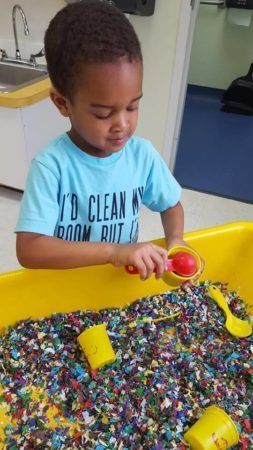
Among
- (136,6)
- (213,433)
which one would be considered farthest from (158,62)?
(213,433)

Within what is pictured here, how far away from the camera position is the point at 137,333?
90 centimetres

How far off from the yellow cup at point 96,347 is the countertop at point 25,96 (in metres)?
1.09

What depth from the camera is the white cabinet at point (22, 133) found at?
64.4 inches

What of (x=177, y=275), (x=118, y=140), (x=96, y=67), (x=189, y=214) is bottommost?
(x=189, y=214)

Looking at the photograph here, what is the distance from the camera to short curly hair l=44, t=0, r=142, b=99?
1.80ft

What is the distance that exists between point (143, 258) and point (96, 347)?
27 cm

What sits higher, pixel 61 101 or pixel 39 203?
pixel 61 101

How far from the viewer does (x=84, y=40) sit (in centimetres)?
55

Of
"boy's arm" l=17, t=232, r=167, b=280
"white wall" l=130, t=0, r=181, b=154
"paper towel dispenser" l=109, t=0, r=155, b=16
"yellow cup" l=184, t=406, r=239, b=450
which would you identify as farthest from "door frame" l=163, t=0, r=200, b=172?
"yellow cup" l=184, t=406, r=239, b=450

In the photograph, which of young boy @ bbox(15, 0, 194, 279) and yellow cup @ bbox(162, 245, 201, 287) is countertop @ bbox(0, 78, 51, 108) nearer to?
young boy @ bbox(15, 0, 194, 279)

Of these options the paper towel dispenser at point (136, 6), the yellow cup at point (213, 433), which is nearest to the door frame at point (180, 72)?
the paper towel dispenser at point (136, 6)

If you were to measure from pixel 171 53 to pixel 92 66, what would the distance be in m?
1.18

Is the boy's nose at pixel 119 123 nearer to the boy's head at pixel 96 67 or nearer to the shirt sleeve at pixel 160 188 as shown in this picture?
the boy's head at pixel 96 67

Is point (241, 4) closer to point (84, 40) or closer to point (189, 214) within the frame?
point (189, 214)
